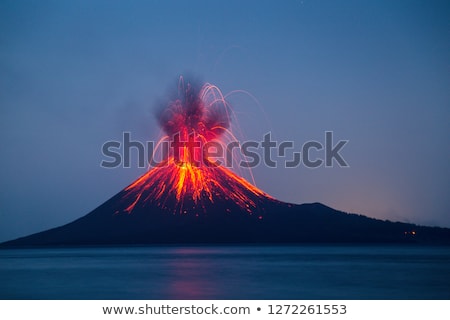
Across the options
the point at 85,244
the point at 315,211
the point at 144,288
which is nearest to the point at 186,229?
the point at 85,244

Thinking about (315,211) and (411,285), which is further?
(315,211)

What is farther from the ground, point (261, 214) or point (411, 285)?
point (261, 214)
